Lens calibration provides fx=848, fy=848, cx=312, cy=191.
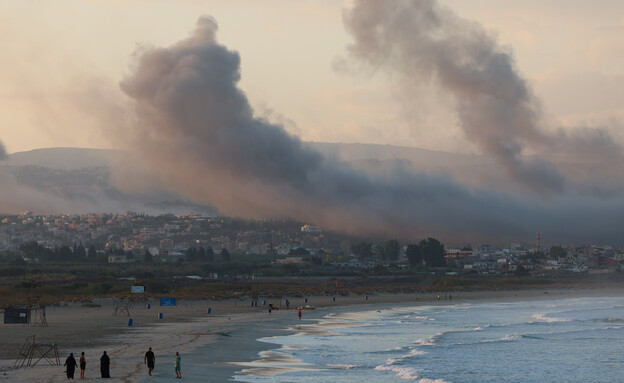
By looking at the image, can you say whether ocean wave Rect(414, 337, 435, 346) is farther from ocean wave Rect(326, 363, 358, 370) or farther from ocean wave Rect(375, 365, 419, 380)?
ocean wave Rect(326, 363, 358, 370)

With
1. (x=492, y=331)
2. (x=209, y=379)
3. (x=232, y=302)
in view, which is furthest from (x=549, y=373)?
(x=232, y=302)

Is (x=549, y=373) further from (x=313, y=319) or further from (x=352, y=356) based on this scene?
(x=313, y=319)

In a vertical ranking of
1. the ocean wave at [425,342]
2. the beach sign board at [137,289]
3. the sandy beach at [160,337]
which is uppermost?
the beach sign board at [137,289]

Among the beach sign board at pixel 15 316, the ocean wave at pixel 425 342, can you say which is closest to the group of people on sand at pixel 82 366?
the ocean wave at pixel 425 342

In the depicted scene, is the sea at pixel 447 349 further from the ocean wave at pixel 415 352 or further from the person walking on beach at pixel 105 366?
the person walking on beach at pixel 105 366

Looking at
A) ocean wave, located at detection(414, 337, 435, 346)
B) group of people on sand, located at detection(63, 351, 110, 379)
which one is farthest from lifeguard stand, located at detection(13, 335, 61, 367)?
ocean wave, located at detection(414, 337, 435, 346)

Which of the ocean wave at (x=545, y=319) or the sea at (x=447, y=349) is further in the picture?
the ocean wave at (x=545, y=319)
